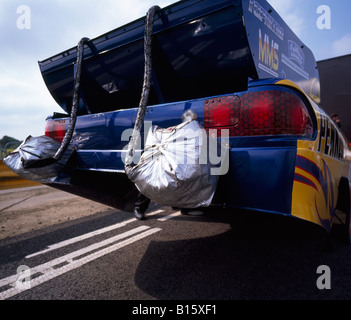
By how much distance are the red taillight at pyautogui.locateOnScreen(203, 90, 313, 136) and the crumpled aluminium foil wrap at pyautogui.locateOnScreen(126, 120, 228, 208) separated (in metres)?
0.31

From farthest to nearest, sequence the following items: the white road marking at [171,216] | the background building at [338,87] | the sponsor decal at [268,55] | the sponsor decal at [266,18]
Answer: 1. the background building at [338,87]
2. the white road marking at [171,216]
3. the sponsor decal at [268,55]
4. the sponsor decal at [266,18]

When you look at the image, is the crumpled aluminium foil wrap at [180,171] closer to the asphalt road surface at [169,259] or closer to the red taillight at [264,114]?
the red taillight at [264,114]

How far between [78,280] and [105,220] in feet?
5.66

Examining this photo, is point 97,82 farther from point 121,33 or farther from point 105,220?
point 105,220

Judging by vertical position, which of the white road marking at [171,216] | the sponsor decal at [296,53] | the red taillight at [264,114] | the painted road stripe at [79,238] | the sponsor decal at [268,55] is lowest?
the white road marking at [171,216]

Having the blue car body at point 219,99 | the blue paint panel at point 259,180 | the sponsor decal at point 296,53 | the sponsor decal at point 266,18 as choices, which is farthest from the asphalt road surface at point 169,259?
the sponsor decal at point 296,53

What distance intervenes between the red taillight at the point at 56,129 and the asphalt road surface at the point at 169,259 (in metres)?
1.28

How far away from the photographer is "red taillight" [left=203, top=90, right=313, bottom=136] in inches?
60.6

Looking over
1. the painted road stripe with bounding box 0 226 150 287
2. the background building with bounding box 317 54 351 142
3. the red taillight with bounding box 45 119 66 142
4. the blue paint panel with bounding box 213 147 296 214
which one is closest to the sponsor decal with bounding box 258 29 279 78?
the blue paint panel with bounding box 213 147 296 214

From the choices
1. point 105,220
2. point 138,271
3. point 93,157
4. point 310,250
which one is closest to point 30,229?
point 105,220

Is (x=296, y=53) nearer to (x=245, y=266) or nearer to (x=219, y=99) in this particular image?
(x=219, y=99)

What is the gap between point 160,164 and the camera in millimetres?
1445

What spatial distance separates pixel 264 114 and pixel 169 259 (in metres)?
1.63

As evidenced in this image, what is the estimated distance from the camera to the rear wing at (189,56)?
1858mm
